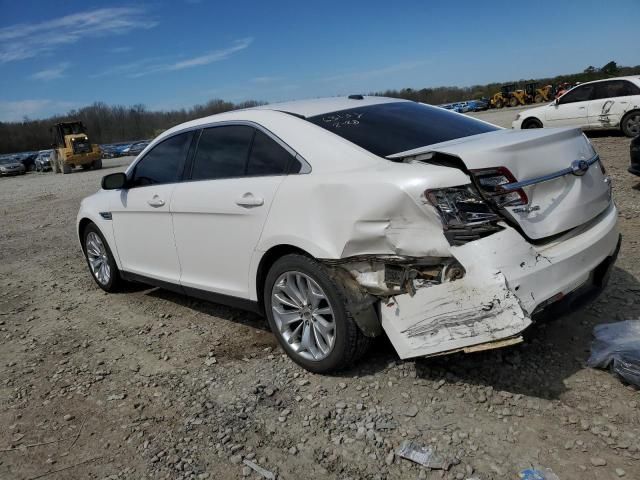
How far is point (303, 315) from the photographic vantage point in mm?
3373

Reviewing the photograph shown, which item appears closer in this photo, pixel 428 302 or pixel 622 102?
pixel 428 302

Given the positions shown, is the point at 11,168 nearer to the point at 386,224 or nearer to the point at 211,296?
the point at 211,296

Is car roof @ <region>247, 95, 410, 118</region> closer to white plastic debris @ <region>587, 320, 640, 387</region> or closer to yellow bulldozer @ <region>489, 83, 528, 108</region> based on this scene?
white plastic debris @ <region>587, 320, 640, 387</region>

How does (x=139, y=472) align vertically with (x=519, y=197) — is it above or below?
below

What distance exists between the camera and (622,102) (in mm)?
12742

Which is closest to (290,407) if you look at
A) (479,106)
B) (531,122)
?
(531,122)

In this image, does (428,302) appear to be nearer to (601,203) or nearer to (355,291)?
(355,291)

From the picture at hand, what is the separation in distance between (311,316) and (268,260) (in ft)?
1.56

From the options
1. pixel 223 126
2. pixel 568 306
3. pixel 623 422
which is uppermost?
pixel 223 126

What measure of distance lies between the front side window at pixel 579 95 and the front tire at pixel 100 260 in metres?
12.4

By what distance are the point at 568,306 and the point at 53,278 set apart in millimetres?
5906

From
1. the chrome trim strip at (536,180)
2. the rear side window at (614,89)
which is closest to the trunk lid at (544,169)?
the chrome trim strip at (536,180)

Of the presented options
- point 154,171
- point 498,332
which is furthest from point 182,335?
point 498,332

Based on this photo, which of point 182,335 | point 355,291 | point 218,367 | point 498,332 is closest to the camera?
point 498,332
